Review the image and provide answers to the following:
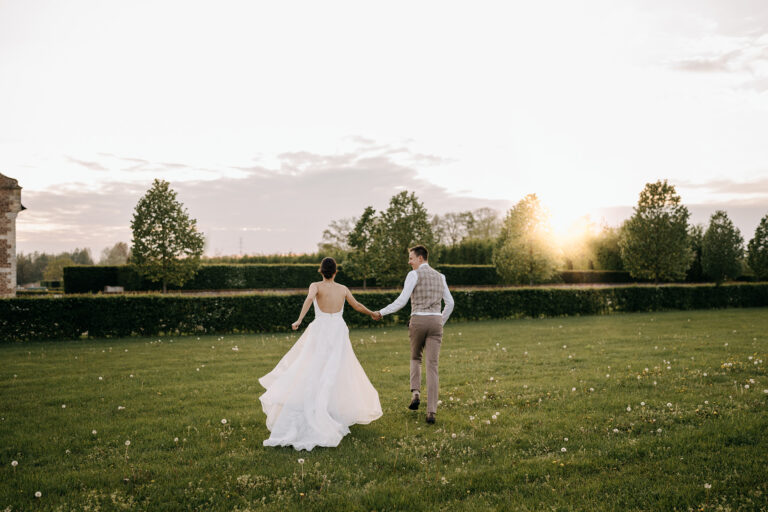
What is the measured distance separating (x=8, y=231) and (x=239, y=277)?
15.6 meters

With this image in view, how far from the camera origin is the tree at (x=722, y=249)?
44.1m

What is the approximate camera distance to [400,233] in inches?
958

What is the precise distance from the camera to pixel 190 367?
10766mm

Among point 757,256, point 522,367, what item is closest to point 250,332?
point 522,367

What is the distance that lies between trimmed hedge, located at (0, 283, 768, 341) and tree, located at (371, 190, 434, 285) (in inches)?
188

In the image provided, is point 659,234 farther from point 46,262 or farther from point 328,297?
point 46,262

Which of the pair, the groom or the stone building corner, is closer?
the groom

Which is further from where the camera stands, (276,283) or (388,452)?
(276,283)

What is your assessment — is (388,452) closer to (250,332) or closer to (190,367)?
(190,367)

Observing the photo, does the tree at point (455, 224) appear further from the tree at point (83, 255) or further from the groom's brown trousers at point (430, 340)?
the tree at point (83, 255)

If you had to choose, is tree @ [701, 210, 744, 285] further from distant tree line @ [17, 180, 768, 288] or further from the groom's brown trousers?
the groom's brown trousers

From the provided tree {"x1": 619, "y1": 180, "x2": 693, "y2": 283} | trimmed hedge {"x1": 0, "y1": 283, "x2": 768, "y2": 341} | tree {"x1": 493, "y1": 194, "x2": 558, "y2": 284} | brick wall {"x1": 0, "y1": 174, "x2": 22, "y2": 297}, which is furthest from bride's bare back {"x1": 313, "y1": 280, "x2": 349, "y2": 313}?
tree {"x1": 619, "y1": 180, "x2": 693, "y2": 283}

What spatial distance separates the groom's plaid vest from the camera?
672 centimetres

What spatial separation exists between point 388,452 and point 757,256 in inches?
1644
